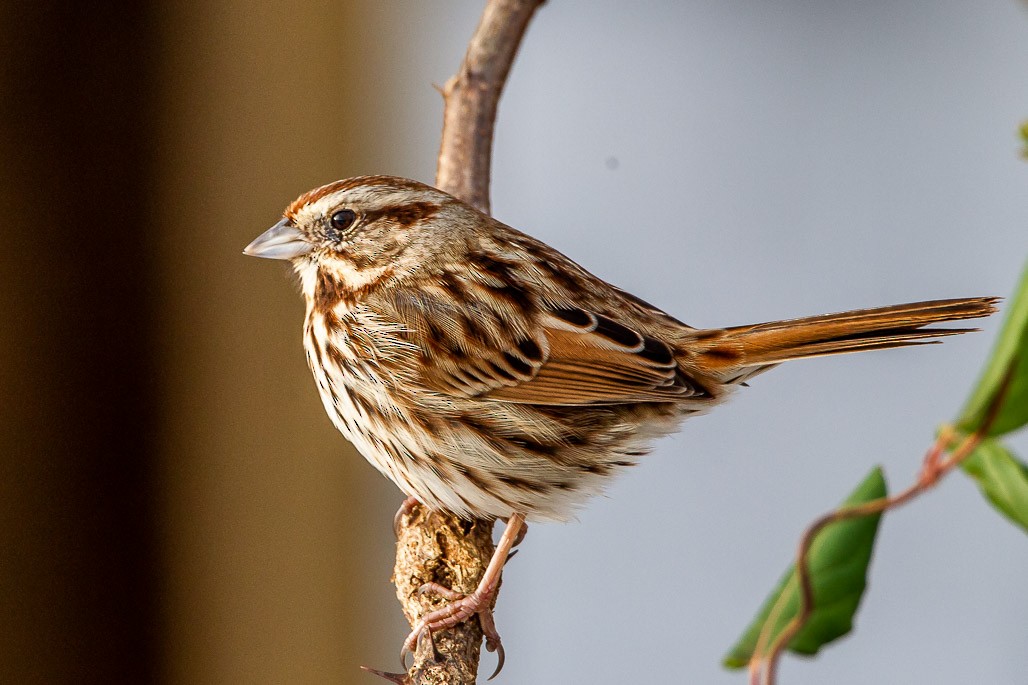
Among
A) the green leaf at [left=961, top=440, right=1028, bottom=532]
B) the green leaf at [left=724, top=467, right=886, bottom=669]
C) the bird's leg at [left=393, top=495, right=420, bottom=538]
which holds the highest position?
the green leaf at [left=961, top=440, right=1028, bottom=532]

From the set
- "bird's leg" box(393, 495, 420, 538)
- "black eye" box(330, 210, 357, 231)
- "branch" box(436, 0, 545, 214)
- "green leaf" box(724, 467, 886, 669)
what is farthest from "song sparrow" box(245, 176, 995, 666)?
"green leaf" box(724, 467, 886, 669)

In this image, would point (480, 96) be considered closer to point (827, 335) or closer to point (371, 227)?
point (371, 227)

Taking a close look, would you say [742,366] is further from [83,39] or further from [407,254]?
[83,39]

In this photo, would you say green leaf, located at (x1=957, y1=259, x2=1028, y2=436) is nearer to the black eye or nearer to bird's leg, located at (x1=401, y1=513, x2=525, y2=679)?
bird's leg, located at (x1=401, y1=513, x2=525, y2=679)

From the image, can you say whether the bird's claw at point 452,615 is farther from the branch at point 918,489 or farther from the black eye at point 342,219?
the branch at point 918,489

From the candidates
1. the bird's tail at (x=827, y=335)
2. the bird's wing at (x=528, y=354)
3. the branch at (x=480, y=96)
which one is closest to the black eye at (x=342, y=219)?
the bird's wing at (x=528, y=354)

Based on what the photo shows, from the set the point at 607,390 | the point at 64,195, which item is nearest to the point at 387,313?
the point at 607,390

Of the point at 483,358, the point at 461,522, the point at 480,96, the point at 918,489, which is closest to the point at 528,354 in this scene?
the point at 483,358
